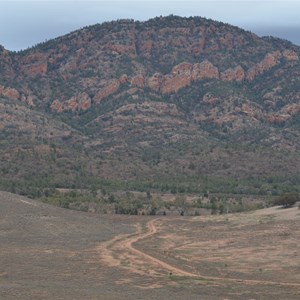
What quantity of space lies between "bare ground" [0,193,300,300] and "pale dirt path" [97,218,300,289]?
0.07 meters

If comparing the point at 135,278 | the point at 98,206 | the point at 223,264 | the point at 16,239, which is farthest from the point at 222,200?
the point at 135,278

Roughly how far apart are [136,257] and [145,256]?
2.81 feet

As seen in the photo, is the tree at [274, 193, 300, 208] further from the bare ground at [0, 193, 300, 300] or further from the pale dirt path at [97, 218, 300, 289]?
the pale dirt path at [97, 218, 300, 289]

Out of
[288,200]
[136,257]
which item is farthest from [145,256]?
[288,200]

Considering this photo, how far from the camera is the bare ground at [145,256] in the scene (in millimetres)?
33188

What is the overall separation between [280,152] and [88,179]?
60490mm

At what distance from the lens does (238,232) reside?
6638 cm

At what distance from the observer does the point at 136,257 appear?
48000 millimetres

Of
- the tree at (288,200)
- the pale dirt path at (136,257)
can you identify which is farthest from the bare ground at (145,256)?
the tree at (288,200)

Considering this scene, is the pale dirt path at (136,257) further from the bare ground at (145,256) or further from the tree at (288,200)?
the tree at (288,200)

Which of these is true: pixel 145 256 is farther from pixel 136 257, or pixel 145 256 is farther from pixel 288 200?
pixel 288 200

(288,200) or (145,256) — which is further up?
(288,200)

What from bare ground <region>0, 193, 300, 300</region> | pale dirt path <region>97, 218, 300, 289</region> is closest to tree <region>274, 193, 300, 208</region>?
bare ground <region>0, 193, 300, 300</region>

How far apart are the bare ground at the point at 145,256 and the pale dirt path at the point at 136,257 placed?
0.24ft
